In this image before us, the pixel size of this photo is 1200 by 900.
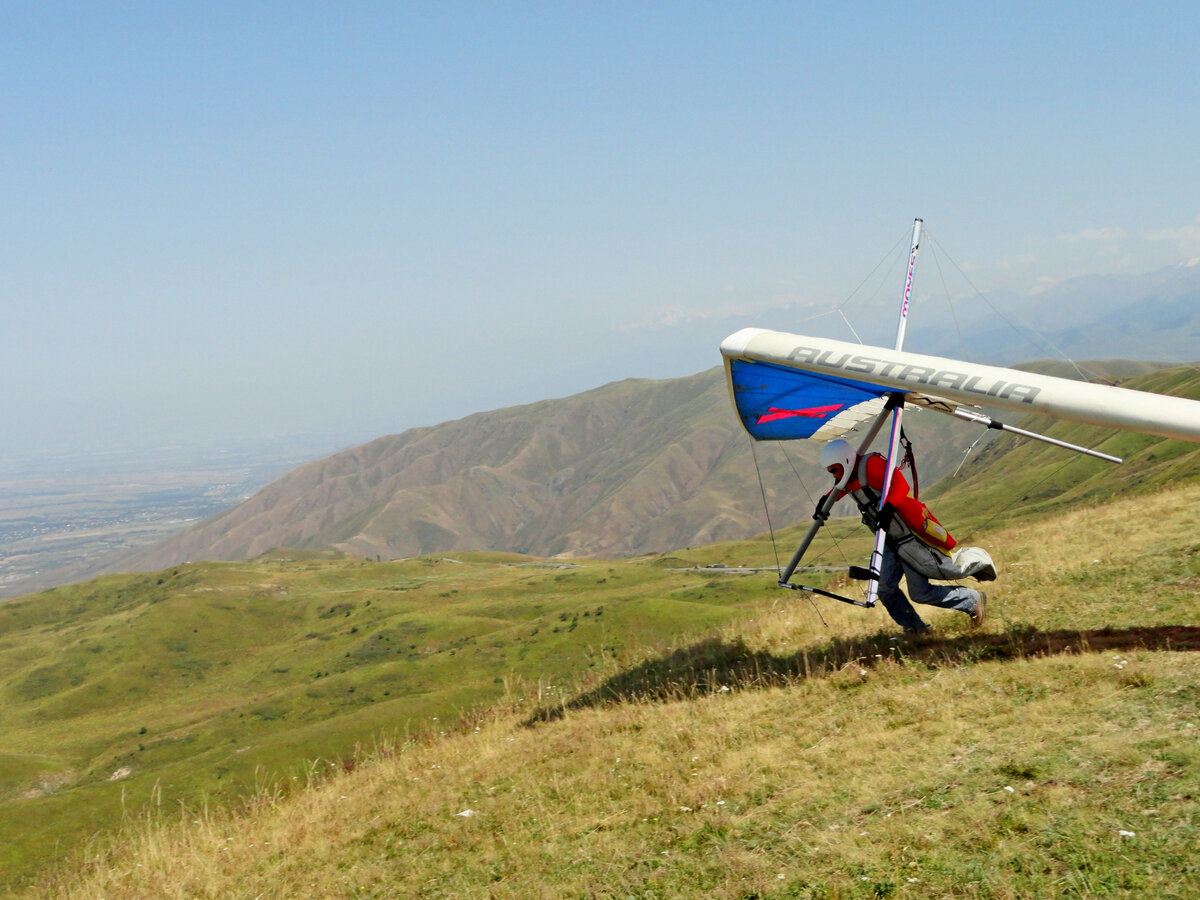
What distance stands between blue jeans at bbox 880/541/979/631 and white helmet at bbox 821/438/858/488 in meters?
1.19

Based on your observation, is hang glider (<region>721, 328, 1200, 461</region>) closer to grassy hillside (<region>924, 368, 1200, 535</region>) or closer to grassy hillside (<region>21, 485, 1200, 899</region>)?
grassy hillside (<region>21, 485, 1200, 899</region>)

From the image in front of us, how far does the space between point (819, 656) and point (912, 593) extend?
1.76 m

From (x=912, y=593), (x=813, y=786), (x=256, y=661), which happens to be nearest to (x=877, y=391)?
(x=912, y=593)

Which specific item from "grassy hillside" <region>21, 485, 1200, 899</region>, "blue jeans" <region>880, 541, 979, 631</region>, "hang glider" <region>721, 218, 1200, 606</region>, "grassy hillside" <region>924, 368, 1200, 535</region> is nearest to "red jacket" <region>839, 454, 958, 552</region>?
"hang glider" <region>721, 218, 1200, 606</region>

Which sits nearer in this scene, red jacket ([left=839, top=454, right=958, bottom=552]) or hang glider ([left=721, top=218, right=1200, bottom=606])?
hang glider ([left=721, top=218, right=1200, bottom=606])

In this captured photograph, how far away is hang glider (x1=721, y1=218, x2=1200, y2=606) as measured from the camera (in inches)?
391

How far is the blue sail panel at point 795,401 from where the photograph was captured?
544 inches

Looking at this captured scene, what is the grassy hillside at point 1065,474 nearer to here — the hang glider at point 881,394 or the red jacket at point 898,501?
the hang glider at point 881,394

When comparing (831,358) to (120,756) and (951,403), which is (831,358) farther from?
(120,756)

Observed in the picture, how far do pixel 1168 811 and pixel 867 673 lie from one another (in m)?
5.23

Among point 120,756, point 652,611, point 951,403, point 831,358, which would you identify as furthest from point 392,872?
point 120,756

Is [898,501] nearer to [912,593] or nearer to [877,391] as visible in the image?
[912,593]

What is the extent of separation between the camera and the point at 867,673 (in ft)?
36.3

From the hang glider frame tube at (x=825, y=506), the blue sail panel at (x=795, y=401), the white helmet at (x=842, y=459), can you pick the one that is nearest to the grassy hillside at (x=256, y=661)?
the hang glider frame tube at (x=825, y=506)
